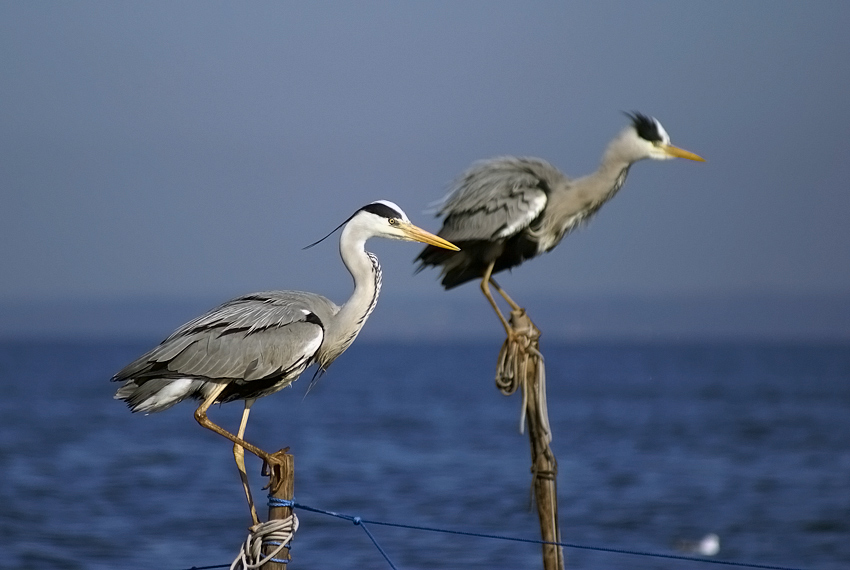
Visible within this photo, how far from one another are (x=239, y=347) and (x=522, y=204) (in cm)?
267

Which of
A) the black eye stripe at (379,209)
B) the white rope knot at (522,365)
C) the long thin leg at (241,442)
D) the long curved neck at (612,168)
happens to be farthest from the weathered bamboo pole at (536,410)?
the long curved neck at (612,168)

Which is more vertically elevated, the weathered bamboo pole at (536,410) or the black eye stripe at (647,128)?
the black eye stripe at (647,128)

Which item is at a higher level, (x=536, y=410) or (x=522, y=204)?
(x=522, y=204)

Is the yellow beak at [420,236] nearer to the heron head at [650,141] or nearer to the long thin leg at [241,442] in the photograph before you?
the long thin leg at [241,442]

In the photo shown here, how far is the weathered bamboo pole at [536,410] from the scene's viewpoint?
220 inches

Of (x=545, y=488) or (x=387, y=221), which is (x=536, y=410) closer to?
(x=545, y=488)

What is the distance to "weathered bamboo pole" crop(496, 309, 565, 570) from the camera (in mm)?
5578

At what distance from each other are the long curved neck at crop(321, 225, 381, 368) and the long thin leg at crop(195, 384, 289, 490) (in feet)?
1.99

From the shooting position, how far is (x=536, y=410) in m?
5.65

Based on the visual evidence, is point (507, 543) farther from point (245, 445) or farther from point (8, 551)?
point (245, 445)

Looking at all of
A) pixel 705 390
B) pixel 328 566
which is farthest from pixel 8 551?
pixel 705 390

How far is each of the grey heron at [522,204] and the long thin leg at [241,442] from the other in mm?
2389

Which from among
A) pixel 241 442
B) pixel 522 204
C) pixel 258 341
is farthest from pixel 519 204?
pixel 241 442

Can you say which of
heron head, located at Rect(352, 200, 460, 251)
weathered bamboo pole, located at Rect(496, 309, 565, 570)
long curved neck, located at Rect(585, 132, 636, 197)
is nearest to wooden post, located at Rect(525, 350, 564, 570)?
weathered bamboo pole, located at Rect(496, 309, 565, 570)
